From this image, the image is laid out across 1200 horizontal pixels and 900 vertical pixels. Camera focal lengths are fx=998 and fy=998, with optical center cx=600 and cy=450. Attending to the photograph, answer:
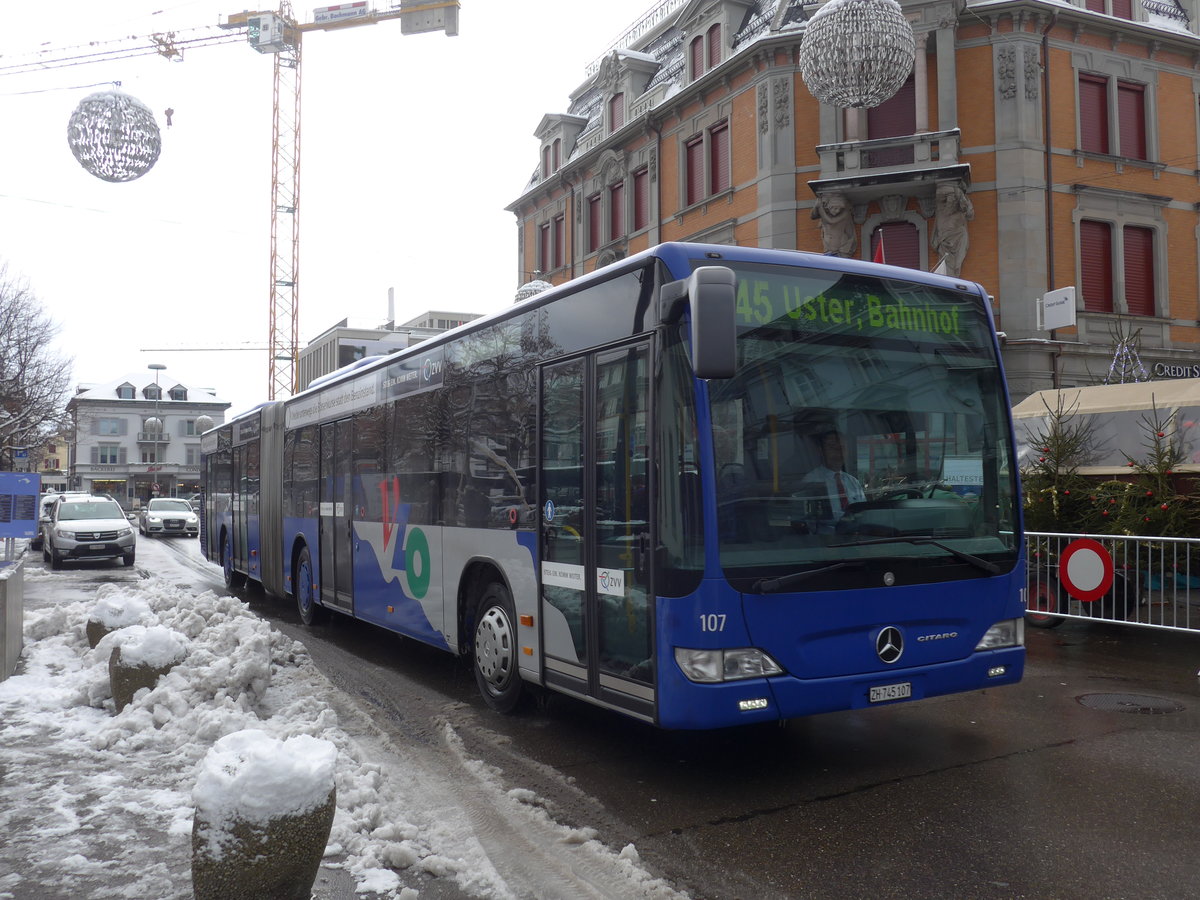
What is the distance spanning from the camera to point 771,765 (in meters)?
5.88

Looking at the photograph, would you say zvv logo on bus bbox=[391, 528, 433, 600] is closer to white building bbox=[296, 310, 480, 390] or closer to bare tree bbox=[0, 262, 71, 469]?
bare tree bbox=[0, 262, 71, 469]

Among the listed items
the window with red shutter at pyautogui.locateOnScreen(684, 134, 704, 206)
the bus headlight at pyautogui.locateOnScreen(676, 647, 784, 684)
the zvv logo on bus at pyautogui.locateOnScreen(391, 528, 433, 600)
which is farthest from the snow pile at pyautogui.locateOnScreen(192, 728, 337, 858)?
the window with red shutter at pyautogui.locateOnScreen(684, 134, 704, 206)

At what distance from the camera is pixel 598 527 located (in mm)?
5828

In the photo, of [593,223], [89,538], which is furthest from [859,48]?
[89,538]

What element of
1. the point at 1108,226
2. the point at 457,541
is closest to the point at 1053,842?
the point at 457,541

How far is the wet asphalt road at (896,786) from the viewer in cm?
425

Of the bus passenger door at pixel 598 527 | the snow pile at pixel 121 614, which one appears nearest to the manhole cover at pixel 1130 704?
the bus passenger door at pixel 598 527

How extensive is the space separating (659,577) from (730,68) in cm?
2361

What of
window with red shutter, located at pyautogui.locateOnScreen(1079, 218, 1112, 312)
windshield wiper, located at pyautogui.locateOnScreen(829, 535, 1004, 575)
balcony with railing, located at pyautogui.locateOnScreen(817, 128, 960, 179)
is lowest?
windshield wiper, located at pyautogui.locateOnScreen(829, 535, 1004, 575)

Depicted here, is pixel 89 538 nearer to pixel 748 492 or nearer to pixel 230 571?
pixel 230 571

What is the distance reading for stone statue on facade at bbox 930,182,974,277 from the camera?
921 inches

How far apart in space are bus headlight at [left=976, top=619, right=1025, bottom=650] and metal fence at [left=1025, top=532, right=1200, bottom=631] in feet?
12.9

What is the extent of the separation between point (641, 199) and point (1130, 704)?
1005 inches

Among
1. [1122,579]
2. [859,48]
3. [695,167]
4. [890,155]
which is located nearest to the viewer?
[1122,579]
